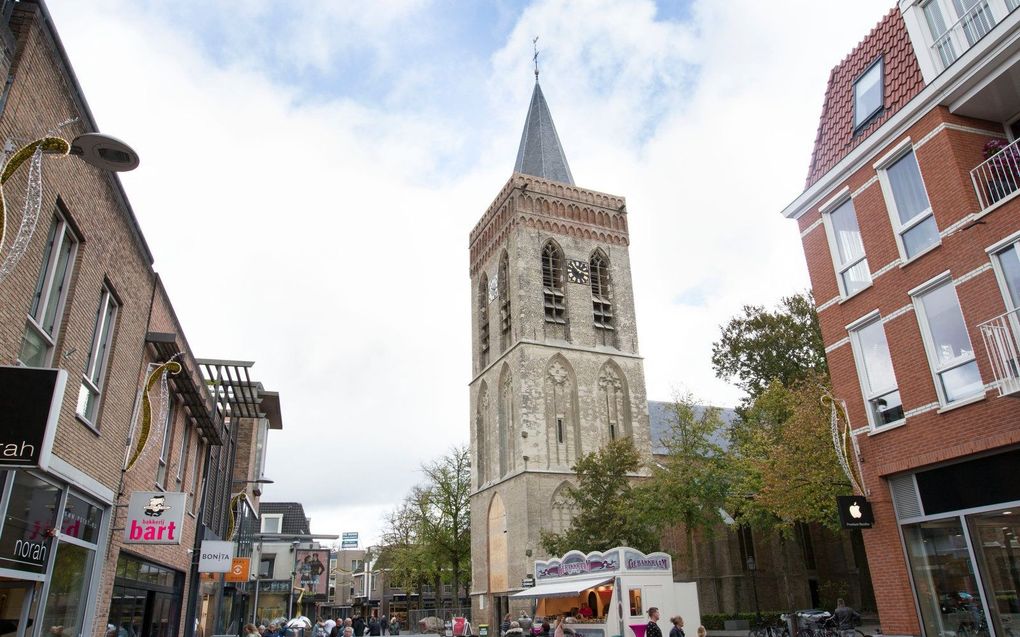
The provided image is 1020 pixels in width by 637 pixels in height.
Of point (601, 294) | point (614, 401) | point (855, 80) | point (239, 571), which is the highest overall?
point (601, 294)

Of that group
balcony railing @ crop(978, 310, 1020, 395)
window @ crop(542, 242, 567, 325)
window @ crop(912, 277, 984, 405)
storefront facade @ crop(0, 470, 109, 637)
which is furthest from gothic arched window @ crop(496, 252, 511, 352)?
balcony railing @ crop(978, 310, 1020, 395)

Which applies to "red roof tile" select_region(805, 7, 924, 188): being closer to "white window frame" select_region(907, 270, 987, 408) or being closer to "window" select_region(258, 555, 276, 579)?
"white window frame" select_region(907, 270, 987, 408)

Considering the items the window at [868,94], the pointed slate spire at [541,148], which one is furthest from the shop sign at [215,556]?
the pointed slate spire at [541,148]

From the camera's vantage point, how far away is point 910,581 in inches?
449

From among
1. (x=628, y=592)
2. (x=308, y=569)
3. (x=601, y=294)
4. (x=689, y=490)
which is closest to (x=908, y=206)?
(x=628, y=592)

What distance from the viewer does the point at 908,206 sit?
40.3 feet

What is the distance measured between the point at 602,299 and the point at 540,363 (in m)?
6.96

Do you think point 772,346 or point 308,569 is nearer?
point 772,346

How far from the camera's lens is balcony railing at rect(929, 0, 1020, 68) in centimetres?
1104

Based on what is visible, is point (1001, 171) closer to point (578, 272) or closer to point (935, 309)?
point (935, 309)

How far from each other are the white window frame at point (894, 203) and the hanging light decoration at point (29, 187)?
1227 cm

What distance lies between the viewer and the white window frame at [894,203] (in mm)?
11711

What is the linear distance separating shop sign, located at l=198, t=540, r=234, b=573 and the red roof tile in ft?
53.5

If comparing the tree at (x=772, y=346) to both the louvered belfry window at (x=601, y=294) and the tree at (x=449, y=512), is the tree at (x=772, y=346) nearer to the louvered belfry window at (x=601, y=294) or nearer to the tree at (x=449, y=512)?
the louvered belfry window at (x=601, y=294)
